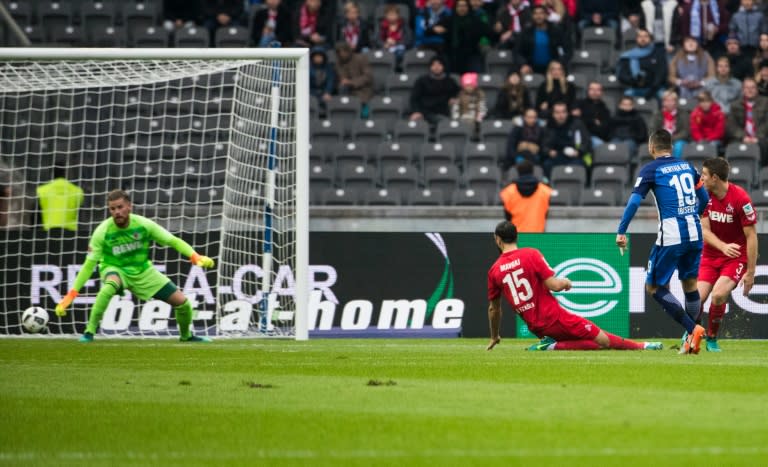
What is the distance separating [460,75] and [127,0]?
6.55 meters

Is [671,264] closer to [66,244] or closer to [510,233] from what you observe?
[510,233]

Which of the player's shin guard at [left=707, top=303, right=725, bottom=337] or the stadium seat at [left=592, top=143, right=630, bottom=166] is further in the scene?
the stadium seat at [left=592, top=143, right=630, bottom=166]

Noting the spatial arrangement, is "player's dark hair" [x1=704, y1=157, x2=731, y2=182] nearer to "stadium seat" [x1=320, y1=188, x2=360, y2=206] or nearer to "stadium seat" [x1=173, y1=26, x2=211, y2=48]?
"stadium seat" [x1=320, y1=188, x2=360, y2=206]

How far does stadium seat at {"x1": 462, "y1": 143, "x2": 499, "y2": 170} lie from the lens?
21922mm

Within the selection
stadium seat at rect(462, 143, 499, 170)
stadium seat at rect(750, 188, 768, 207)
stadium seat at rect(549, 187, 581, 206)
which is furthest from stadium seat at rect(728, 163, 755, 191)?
stadium seat at rect(462, 143, 499, 170)

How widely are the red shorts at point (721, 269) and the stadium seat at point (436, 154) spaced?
28.3 feet

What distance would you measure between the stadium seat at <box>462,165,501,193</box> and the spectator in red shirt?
3428 millimetres

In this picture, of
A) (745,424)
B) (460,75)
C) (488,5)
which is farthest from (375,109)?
(745,424)

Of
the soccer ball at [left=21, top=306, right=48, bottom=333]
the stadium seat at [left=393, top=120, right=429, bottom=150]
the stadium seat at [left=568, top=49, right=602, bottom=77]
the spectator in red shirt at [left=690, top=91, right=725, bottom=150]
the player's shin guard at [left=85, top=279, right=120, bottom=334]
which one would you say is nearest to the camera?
the player's shin guard at [left=85, top=279, right=120, bottom=334]

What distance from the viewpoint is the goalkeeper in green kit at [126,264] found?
602 inches

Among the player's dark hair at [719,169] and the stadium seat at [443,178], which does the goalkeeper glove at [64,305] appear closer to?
the player's dark hair at [719,169]

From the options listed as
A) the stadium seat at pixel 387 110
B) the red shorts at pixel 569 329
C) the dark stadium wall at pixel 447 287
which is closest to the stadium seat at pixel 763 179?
the dark stadium wall at pixel 447 287

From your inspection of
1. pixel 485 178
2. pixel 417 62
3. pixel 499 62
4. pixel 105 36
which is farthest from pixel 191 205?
pixel 499 62

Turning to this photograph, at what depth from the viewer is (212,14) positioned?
83.7ft
